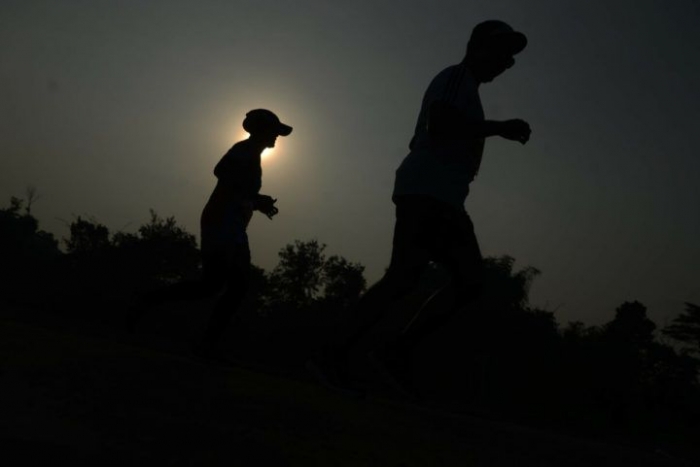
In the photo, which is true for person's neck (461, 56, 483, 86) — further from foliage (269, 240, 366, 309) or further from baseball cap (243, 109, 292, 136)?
foliage (269, 240, 366, 309)

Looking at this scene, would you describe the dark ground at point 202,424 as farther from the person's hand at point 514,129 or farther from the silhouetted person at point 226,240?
the silhouetted person at point 226,240

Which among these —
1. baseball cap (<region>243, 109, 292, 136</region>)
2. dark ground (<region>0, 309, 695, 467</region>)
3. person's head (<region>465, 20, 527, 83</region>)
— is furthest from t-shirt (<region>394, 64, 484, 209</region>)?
baseball cap (<region>243, 109, 292, 136</region>)

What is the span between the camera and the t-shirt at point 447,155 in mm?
2895

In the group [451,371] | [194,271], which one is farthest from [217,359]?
[194,271]

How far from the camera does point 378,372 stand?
307 centimetres

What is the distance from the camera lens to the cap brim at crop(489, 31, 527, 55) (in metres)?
3.11

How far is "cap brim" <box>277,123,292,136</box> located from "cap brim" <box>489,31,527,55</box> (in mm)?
1884

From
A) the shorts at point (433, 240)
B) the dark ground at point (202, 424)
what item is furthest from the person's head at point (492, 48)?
the dark ground at point (202, 424)

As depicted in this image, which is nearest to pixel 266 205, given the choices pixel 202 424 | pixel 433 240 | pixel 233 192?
pixel 233 192

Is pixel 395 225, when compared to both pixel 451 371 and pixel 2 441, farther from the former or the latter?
pixel 451 371

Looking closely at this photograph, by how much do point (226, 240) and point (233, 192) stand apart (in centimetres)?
36

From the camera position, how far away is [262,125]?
172 inches

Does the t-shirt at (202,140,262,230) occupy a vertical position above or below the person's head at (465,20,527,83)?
below

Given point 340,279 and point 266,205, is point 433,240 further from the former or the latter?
point 340,279
